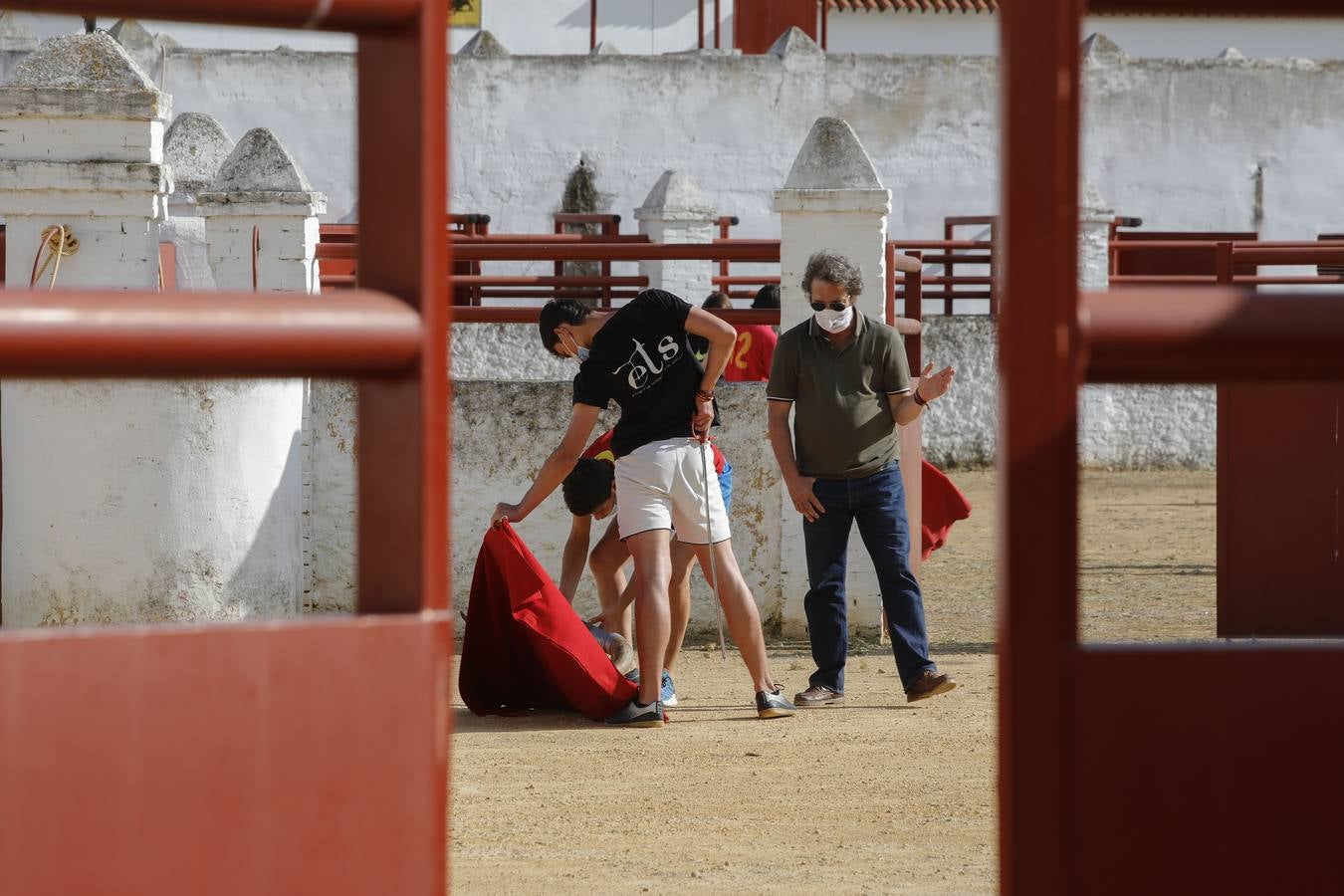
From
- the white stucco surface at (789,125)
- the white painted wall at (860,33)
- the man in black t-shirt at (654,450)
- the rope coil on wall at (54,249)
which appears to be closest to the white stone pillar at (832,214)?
the man in black t-shirt at (654,450)

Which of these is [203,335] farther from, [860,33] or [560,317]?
[860,33]

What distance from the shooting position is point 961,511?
7.73 m

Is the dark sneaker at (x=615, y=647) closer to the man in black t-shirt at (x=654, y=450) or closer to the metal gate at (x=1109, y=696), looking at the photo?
the man in black t-shirt at (x=654, y=450)

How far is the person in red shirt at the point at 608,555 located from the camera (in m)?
6.24

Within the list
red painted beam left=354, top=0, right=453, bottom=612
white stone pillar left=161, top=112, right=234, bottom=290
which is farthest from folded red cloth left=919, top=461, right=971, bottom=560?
red painted beam left=354, top=0, right=453, bottom=612

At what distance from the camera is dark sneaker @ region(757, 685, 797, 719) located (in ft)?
19.6

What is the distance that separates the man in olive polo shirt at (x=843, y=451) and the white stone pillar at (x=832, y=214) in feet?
4.55

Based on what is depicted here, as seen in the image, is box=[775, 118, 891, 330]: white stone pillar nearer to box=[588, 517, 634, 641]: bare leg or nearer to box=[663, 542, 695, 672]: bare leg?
box=[588, 517, 634, 641]: bare leg

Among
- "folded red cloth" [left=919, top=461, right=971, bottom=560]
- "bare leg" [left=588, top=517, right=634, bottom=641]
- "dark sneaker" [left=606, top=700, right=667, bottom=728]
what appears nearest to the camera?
"dark sneaker" [left=606, top=700, right=667, bottom=728]

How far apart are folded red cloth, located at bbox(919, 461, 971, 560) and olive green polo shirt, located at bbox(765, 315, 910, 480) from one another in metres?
1.56

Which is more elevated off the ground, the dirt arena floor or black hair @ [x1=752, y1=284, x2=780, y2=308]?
black hair @ [x1=752, y1=284, x2=780, y2=308]

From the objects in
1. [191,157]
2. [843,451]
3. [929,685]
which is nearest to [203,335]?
[843,451]

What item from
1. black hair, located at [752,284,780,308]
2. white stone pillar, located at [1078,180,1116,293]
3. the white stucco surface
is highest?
the white stucco surface

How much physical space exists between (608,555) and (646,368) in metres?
1.09
